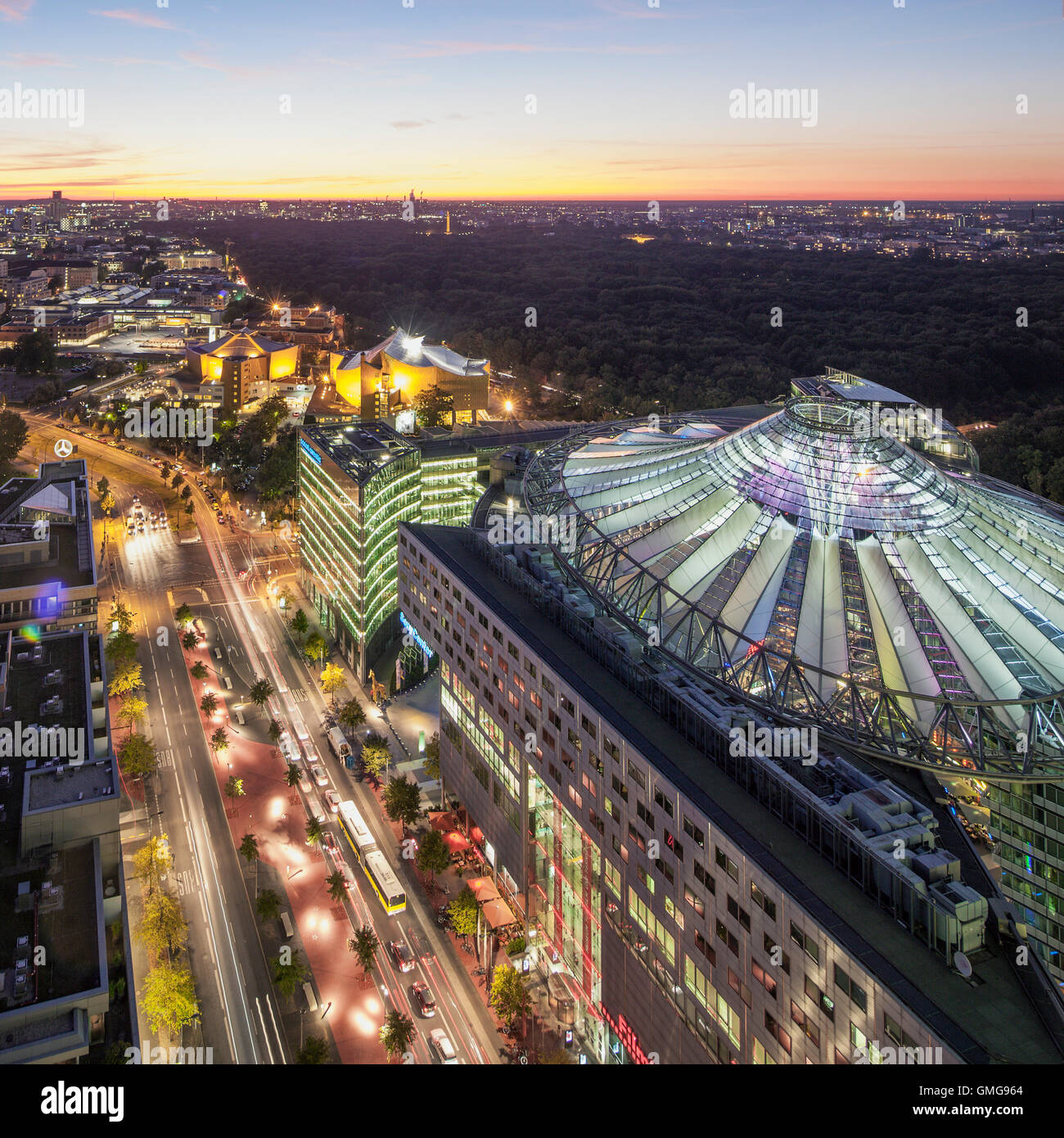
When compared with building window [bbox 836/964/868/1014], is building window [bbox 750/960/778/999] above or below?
below

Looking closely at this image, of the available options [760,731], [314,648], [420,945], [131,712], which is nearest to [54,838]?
[420,945]

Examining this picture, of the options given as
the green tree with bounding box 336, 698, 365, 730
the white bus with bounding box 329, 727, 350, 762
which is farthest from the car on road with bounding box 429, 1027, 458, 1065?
the green tree with bounding box 336, 698, 365, 730

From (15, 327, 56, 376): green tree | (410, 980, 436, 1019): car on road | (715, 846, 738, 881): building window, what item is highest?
(15, 327, 56, 376): green tree

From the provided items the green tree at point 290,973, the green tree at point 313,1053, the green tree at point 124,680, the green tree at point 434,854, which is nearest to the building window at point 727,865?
the green tree at point 313,1053

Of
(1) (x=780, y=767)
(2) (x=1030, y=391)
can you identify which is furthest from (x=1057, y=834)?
(2) (x=1030, y=391)

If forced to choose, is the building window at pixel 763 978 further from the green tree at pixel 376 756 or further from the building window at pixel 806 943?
the green tree at pixel 376 756

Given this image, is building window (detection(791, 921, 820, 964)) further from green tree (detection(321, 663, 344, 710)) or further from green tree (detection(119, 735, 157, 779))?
green tree (detection(321, 663, 344, 710))

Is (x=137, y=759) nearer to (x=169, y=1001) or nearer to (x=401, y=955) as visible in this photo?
(x=169, y=1001)
